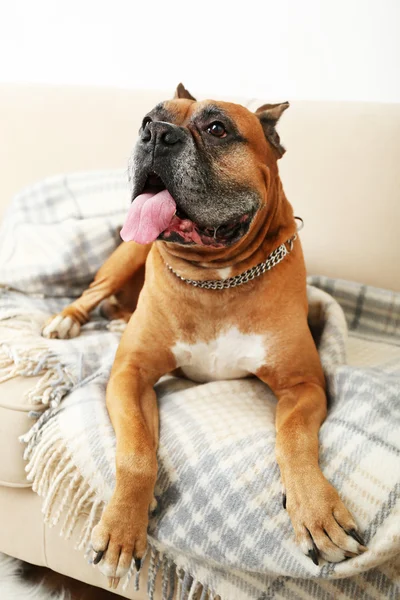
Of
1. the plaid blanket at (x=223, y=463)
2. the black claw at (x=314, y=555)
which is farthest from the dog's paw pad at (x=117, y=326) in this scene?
the black claw at (x=314, y=555)

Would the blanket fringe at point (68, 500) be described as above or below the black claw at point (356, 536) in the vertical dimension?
below

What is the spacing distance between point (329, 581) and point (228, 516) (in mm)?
225

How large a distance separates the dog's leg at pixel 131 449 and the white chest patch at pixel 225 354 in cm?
5

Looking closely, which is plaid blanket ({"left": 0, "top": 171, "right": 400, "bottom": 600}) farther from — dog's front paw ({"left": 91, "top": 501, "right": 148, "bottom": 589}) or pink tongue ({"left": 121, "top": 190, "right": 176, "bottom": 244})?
pink tongue ({"left": 121, "top": 190, "right": 176, "bottom": 244})

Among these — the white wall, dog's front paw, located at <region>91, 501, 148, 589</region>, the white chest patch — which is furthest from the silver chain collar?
the white wall

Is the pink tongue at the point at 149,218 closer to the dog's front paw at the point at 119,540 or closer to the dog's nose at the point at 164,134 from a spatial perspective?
the dog's nose at the point at 164,134

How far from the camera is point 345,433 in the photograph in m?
1.23

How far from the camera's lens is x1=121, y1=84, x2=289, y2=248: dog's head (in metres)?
1.25

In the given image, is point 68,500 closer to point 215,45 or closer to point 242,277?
point 242,277

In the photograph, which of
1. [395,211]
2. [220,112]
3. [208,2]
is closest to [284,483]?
[220,112]

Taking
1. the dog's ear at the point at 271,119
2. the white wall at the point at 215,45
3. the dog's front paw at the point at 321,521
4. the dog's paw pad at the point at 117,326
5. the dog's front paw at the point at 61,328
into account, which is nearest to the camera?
the dog's front paw at the point at 321,521

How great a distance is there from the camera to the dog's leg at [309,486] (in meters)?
1.03

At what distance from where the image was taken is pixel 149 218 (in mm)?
1253

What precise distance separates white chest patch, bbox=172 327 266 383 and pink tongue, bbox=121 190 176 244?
0.37m
